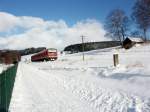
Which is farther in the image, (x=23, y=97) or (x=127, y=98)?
(x=23, y=97)

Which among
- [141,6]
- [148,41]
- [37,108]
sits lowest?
[37,108]

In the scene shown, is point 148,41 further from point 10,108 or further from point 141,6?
point 10,108

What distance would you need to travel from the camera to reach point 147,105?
8.95 metres

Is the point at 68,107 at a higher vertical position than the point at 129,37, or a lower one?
lower

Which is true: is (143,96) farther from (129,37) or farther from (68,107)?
(129,37)

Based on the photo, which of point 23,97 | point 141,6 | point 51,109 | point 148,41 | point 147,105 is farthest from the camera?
point 148,41

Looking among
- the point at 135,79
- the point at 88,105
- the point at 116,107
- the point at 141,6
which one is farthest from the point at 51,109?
the point at 141,6

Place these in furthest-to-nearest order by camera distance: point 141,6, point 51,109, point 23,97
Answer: point 141,6 < point 23,97 < point 51,109

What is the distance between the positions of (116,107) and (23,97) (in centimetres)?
555

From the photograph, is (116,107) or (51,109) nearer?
(116,107)

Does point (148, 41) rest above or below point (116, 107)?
above

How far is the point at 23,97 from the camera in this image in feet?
43.3

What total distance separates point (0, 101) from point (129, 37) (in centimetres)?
7562

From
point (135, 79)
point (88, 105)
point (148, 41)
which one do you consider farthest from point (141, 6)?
point (88, 105)
